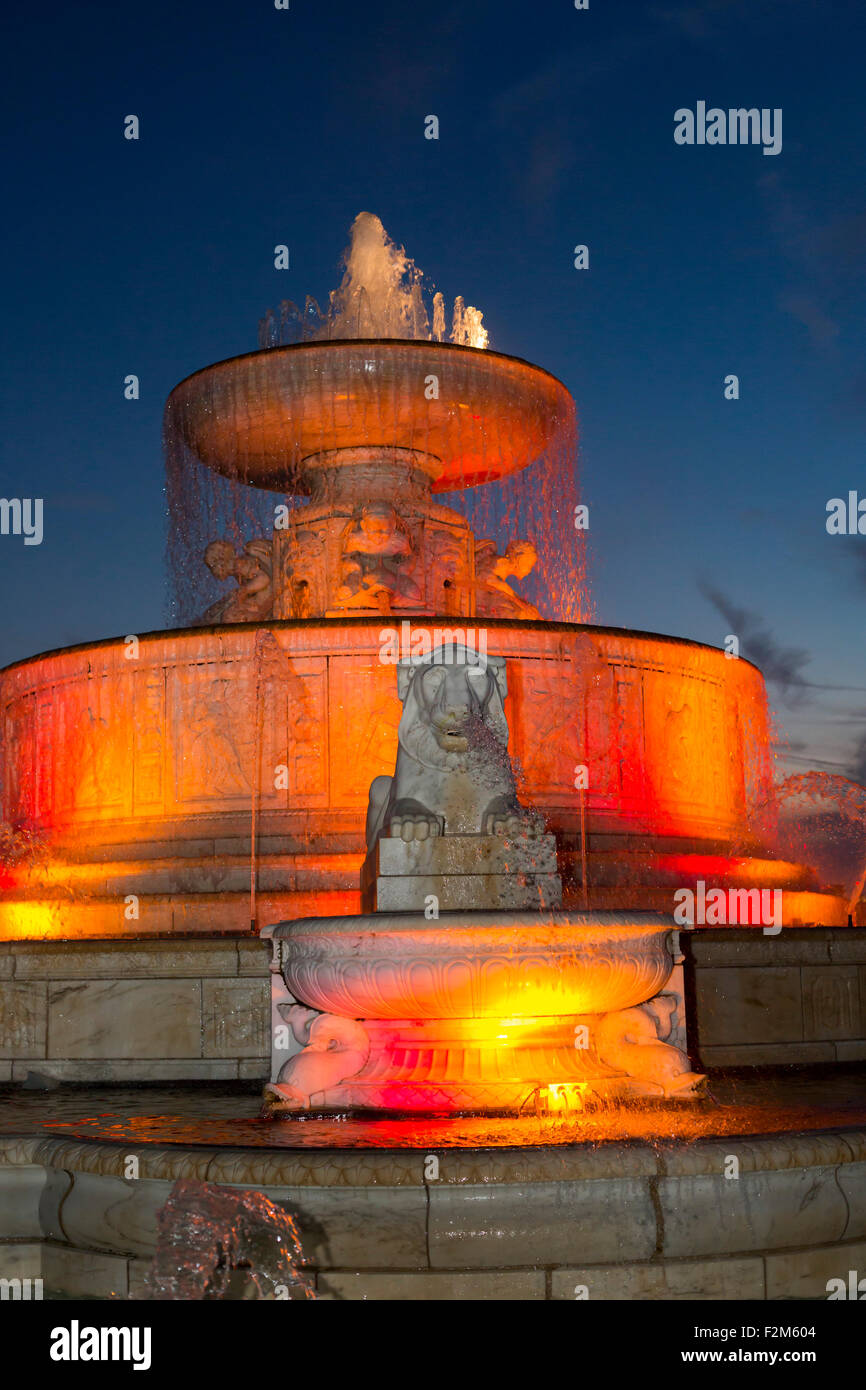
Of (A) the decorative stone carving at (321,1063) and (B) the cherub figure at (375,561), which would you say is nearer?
(A) the decorative stone carving at (321,1063)

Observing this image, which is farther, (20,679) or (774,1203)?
(20,679)

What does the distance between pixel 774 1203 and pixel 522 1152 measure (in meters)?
0.96

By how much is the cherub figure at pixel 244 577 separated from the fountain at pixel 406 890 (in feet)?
0.15

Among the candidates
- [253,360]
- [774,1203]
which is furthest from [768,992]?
[253,360]

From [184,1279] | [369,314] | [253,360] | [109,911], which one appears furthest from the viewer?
[369,314]

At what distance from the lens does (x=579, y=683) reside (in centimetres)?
1571

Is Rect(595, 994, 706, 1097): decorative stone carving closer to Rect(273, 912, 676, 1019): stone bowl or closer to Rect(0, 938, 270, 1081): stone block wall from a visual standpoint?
Rect(273, 912, 676, 1019): stone bowl

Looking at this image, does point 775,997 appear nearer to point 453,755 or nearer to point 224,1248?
point 453,755

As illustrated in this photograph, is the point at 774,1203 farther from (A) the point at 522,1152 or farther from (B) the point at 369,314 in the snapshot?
(B) the point at 369,314

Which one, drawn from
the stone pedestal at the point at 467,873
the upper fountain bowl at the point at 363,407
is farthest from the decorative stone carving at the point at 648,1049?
the upper fountain bowl at the point at 363,407

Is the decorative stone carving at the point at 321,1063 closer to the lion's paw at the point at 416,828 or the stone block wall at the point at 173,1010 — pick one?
the lion's paw at the point at 416,828

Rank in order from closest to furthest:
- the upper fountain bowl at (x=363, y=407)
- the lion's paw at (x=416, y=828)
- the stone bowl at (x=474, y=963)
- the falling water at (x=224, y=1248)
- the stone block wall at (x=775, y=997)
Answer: the falling water at (x=224, y=1248) < the stone bowl at (x=474, y=963) < the lion's paw at (x=416, y=828) < the stone block wall at (x=775, y=997) < the upper fountain bowl at (x=363, y=407)

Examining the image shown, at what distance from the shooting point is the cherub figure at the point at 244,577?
62.0 ft

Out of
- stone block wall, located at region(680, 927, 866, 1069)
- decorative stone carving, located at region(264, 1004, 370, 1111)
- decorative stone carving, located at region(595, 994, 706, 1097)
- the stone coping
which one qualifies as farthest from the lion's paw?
the stone coping
